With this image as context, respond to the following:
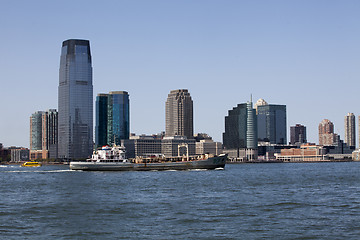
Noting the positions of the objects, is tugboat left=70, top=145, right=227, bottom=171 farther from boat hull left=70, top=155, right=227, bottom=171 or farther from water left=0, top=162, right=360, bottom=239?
water left=0, top=162, right=360, bottom=239

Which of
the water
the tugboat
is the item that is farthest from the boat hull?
the water

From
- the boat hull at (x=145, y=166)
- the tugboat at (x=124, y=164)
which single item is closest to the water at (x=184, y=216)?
the boat hull at (x=145, y=166)

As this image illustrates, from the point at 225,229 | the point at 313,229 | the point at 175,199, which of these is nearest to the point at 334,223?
the point at 313,229

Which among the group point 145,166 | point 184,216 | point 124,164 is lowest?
point 145,166

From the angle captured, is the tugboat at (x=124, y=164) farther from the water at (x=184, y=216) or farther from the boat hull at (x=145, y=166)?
the water at (x=184, y=216)

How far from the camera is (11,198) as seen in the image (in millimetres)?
74688

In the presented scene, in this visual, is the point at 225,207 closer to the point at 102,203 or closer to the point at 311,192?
the point at 102,203

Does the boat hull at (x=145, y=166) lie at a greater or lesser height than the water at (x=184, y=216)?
lesser

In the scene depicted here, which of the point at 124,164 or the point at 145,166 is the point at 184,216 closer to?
the point at 124,164

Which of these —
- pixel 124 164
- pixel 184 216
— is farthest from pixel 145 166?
pixel 184 216

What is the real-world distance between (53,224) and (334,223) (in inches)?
990

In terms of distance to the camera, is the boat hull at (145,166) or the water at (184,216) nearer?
the water at (184,216)

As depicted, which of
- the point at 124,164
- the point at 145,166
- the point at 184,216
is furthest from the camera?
the point at 145,166

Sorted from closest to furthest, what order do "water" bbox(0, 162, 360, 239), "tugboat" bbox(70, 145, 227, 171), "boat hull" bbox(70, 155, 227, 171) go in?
"water" bbox(0, 162, 360, 239)
"boat hull" bbox(70, 155, 227, 171)
"tugboat" bbox(70, 145, 227, 171)
